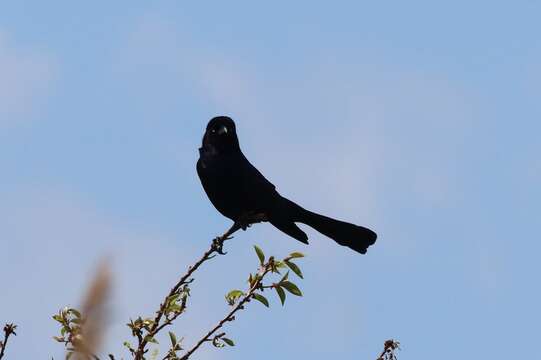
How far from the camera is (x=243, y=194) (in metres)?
7.24

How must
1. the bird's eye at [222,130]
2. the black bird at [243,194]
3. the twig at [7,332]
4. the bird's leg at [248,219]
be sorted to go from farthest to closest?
the bird's eye at [222,130] → the black bird at [243,194] → the bird's leg at [248,219] → the twig at [7,332]

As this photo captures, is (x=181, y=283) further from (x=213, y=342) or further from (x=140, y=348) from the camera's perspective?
(x=140, y=348)

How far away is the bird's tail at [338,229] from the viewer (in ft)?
25.0

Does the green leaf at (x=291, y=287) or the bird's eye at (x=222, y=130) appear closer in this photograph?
the green leaf at (x=291, y=287)

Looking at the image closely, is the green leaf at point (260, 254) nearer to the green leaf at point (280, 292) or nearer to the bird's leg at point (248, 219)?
the green leaf at point (280, 292)

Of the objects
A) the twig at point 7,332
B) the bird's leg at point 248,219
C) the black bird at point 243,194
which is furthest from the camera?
the black bird at point 243,194

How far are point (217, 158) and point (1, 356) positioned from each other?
5345 millimetres

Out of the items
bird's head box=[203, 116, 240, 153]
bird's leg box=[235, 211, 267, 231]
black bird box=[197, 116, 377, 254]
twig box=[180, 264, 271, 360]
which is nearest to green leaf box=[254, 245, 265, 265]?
twig box=[180, 264, 271, 360]

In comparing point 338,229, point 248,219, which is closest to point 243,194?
point 248,219

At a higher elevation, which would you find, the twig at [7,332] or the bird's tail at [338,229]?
the bird's tail at [338,229]

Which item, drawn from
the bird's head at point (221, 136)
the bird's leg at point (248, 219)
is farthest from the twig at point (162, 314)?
the bird's head at point (221, 136)

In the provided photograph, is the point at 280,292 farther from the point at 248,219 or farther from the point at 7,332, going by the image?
the point at 248,219

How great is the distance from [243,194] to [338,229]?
1172mm

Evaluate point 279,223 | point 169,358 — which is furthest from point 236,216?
point 169,358
